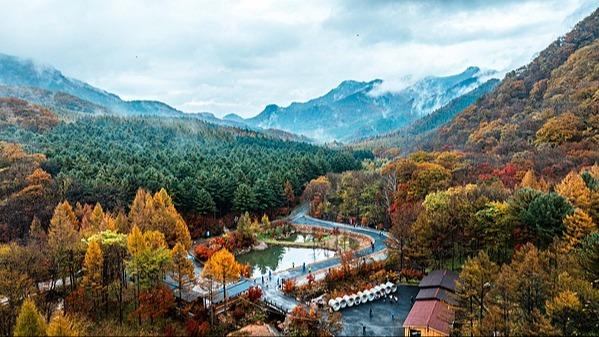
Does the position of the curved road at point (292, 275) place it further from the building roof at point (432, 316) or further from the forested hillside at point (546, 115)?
the forested hillside at point (546, 115)

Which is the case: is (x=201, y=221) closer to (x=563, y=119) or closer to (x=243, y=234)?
(x=243, y=234)

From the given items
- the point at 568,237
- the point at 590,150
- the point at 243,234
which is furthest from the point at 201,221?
the point at 590,150

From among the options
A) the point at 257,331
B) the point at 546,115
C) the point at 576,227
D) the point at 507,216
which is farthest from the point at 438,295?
the point at 546,115

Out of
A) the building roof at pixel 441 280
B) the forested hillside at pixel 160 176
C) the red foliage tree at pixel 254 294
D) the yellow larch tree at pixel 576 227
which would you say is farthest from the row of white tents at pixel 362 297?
the forested hillside at pixel 160 176

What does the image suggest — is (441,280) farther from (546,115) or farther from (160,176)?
(546,115)

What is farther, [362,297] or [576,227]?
[362,297]

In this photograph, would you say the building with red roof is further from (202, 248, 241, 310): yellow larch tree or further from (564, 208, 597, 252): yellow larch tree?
(202, 248, 241, 310): yellow larch tree
